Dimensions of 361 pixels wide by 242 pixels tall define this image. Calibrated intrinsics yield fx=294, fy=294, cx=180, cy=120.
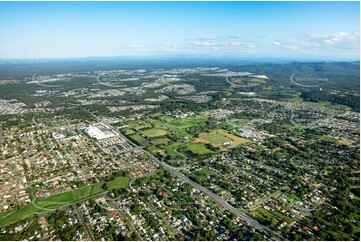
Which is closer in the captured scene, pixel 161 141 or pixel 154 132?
pixel 161 141

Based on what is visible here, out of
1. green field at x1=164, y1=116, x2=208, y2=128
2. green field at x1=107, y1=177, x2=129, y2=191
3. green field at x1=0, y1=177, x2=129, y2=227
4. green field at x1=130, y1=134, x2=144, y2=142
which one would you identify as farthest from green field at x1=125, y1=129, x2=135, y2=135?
green field at x1=0, y1=177, x2=129, y2=227

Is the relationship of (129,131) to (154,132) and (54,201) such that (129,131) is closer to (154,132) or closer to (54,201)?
(154,132)

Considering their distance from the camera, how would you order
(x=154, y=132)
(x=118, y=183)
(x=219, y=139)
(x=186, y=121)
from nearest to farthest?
(x=118, y=183) → (x=219, y=139) → (x=154, y=132) → (x=186, y=121)

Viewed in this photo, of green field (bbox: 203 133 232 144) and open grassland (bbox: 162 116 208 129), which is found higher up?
green field (bbox: 203 133 232 144)

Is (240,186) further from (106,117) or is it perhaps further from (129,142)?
(106,117)

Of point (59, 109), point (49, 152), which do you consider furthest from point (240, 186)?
point (59, 109)

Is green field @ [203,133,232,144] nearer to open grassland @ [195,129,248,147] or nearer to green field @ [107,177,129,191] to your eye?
open grassland @ [195,129,248,147]

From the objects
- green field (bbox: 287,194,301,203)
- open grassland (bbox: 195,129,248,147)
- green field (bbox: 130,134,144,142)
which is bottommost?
open grassland (bbox: 195,129,248,147)

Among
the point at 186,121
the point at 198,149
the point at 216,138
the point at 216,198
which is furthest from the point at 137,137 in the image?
the point at 216,198

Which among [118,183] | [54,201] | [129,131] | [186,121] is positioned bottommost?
[186,121]
